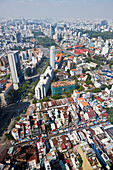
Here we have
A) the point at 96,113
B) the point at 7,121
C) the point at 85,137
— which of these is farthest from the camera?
the point at 96,113

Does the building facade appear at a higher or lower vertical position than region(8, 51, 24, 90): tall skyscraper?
lower

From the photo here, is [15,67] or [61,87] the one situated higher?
[15,67]

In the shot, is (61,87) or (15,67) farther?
(15,67)

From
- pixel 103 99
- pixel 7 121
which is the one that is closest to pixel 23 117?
pixel 7 121

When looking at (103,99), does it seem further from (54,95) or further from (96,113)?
(54,95)

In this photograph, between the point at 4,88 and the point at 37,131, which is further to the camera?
the point at 4,88

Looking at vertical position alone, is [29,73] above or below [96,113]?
above

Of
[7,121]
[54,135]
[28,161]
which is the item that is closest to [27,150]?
[28,161]

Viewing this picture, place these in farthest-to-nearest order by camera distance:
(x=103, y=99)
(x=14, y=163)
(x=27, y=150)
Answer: (x=103, y=99), (x=27, y=150), (x=14, y=163)

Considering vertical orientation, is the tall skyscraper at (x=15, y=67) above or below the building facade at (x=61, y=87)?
above
